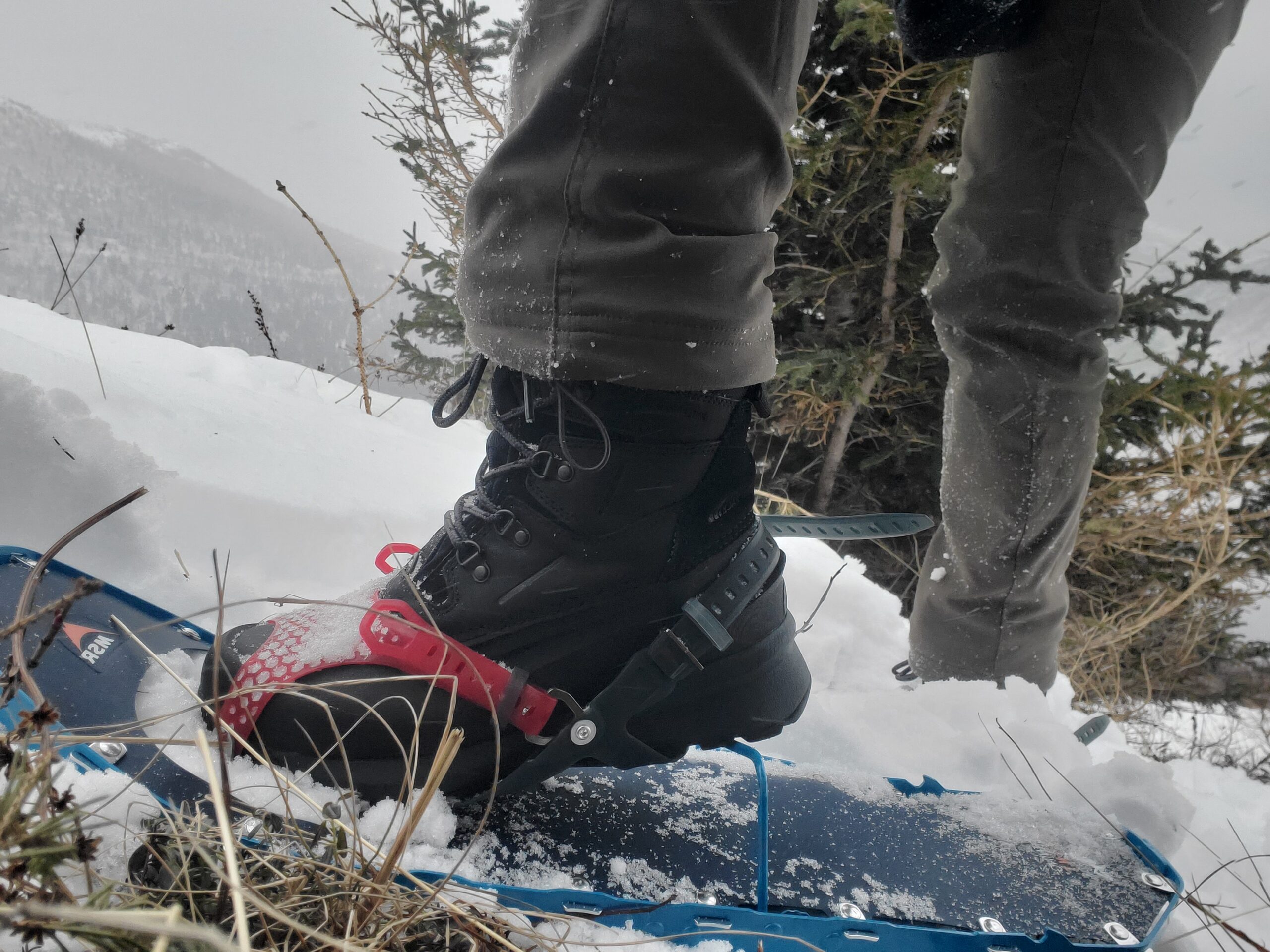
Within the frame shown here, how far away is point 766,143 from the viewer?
0.78 meters

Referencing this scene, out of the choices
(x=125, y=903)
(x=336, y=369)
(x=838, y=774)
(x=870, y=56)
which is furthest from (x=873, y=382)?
(x=125, y=903)

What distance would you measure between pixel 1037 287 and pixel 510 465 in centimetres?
95

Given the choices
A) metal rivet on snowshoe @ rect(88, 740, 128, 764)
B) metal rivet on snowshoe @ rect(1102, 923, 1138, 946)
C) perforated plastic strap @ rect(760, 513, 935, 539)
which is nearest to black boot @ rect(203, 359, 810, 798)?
metal rivet on snowshoe @ rect(88, 740, 128, 764)

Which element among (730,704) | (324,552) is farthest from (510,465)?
(324,552)

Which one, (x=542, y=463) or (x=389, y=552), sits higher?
(x=542, y=463)

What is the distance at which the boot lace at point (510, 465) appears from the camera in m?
0.81

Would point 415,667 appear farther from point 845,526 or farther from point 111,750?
point 845,526

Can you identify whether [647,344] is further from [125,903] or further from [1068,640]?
[1068,640]

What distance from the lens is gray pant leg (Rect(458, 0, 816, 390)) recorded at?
0.71 metres

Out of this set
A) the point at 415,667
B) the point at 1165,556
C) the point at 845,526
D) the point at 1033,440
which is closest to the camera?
the point at 415,667

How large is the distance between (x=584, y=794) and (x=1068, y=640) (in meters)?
4.30

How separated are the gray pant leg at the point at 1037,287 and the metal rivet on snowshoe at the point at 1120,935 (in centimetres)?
63

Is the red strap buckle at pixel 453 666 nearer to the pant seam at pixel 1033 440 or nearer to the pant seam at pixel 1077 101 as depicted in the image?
the pant seam at pixel 1033 440

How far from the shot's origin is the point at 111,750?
2.41ft
